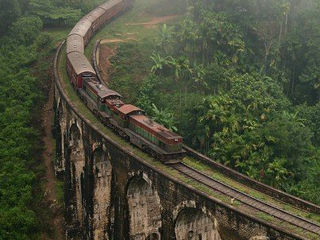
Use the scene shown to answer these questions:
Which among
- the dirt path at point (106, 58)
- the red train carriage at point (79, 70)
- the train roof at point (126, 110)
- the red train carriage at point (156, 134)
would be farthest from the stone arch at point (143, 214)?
the dirt path at point (106, 58)

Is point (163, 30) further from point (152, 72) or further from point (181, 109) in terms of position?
point (181, 109)

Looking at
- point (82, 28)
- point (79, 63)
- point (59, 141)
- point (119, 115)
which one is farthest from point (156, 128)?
point (82, 28)

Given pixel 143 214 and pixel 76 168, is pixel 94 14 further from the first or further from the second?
pixel 143 214

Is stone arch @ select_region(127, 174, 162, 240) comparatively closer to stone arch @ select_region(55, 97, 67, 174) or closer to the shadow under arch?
the shadow under arch

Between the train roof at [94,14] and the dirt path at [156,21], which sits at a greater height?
the train roof at [94,14]

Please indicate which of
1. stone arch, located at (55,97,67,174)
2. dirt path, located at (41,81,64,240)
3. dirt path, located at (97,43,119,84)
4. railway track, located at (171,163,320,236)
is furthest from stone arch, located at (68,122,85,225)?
dirt path, located at (97,43,119,84)

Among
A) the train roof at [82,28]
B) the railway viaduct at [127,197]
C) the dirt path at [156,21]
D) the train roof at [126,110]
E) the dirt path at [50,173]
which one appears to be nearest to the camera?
the railway viaduct at [127,197]

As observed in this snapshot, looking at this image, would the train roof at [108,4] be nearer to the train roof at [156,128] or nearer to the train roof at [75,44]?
the train roof at [75,44]

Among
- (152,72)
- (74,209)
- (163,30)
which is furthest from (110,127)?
(163,30)

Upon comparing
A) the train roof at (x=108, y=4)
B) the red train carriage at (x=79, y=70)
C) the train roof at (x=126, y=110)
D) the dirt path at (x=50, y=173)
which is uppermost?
the train roof at (x=108, y=4)
